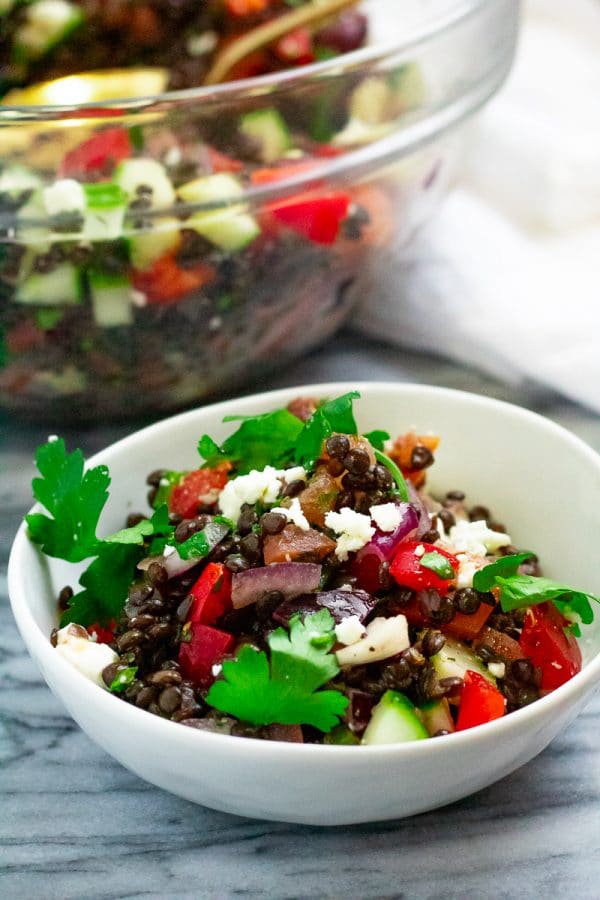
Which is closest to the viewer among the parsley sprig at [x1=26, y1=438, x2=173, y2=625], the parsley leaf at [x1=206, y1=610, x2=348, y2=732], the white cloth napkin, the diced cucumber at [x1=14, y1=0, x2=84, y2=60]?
the parsley leaf at [x1=206, y1=610, x2=348, y2=732]

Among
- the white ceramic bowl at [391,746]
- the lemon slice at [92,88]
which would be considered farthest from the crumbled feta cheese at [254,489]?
the lemon slice at [92,88]

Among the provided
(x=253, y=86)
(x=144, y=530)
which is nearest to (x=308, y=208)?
(x=253, y=86)

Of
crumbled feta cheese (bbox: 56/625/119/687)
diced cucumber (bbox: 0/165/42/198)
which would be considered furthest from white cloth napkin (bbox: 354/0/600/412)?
crumbled feta cheese (bbox: 56/625/119/687)

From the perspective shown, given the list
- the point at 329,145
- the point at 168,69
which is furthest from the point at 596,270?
the point at 168,69

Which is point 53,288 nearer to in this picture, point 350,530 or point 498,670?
point 350,530

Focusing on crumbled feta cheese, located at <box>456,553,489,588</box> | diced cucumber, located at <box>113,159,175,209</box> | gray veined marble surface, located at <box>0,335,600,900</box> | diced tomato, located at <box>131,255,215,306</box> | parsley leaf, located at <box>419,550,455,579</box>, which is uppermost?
diced cucumber, located at <box>113,159,175,209</box>

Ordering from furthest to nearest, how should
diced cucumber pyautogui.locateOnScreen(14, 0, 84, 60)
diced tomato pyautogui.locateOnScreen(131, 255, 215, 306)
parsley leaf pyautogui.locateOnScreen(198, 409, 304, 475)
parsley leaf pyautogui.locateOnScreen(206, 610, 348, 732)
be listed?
diced cucumber pyautogui.locateOnScreen(14, 0, 84, 60) < diced tomato pyautogui.locateOnScreen(131, 255, 215, 306) < parsley leaf pyautogui.locateOnScreen(198, 409, 304, 475) < parsley leaf pyautogui.locateOnScreen(206, 610, 348, 732)

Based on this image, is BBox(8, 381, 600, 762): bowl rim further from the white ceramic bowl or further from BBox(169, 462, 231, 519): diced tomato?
BBox(169, 462, 231, 519): diced tomato
